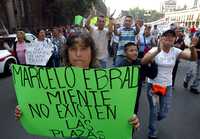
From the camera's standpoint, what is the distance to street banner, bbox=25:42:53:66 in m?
7.84

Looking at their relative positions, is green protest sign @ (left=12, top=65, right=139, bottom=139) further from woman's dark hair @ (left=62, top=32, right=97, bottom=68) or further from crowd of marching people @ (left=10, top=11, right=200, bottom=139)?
woman's dark hair @ (left=62, top=32, right=97, bottom=68)

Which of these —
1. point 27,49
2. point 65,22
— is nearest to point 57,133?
point 27,49

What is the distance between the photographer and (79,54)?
8.51ft

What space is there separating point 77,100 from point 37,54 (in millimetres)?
5708

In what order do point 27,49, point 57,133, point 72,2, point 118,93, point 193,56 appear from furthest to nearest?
point 72,2 < point 27,49 < point 193,56 < point 57,133 < point 118,93

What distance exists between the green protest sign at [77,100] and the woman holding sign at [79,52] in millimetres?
172

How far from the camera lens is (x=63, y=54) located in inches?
106

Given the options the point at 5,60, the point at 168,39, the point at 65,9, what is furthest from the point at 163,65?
the point at 65,9

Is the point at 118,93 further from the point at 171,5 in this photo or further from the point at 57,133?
the point at 171,5

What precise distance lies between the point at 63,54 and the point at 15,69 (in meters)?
0.39

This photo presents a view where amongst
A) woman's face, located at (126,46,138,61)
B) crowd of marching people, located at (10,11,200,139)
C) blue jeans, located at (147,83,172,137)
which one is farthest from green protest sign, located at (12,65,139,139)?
blue jeans, located at (147,83,172,137)

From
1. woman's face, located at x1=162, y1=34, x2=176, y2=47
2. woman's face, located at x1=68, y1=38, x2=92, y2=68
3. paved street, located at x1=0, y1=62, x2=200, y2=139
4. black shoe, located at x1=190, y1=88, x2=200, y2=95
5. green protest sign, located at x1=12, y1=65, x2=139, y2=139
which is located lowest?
black shoe, located at x1=190, y1=88, x2=200, y2=95

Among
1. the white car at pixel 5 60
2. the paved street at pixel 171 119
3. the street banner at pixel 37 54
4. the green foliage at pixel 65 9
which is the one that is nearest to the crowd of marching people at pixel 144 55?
the street banner at pixel 37 54

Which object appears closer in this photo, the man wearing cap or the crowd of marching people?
the crowd of marching people
